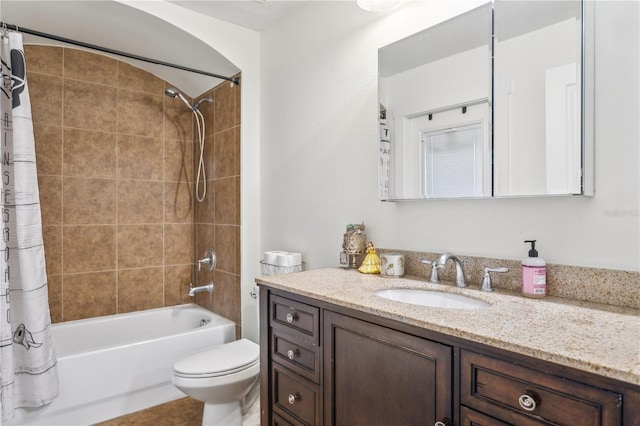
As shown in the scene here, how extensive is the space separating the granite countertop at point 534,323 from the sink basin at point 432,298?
0.02 m

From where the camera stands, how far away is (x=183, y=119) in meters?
3.24

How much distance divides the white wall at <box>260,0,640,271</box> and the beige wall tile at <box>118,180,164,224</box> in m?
1.04

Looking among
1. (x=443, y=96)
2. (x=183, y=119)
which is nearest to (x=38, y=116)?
(x=183, y=119)

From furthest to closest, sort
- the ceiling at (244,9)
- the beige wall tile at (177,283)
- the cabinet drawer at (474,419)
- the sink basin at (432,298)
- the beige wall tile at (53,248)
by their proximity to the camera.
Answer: the beige wall tile at (177,283) < the beige wall tile at (53,248) < the ceiling at (244,9) < the sink basin at (432,298) < the cabinet drawer at (474,419)

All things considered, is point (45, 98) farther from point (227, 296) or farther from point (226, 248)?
point (227, 296)

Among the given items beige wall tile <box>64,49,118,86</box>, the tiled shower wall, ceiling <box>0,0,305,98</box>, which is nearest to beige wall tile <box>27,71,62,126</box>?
the tiled shower wall

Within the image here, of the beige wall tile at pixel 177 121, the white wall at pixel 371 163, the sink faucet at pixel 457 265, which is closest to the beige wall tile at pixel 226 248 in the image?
the white wall at pixel 371 163

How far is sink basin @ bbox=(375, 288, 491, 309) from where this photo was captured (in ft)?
4.30

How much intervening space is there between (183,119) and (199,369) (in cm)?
217

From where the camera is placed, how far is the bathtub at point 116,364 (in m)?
2.08

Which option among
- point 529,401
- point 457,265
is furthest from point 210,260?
point 529,401

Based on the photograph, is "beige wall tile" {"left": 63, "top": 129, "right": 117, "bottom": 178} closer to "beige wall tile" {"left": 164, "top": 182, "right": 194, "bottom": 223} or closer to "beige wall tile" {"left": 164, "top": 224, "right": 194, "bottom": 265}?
"beige wall tile" {"left": 164, "top": 182, "right": 194, "bottom": 223}

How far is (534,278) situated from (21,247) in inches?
92.6

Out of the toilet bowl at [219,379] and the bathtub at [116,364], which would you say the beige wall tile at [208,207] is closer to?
the bathtub at [116,364]
